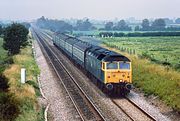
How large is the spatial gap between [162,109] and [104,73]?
5.43 m

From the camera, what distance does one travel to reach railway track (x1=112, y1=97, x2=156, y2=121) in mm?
20719

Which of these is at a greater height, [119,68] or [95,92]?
[119,68]

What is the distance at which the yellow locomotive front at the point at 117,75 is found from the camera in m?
26.9

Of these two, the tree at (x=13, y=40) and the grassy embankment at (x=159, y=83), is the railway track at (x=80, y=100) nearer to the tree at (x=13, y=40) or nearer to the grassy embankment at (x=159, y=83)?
the grassy embankment at (x=159, y=83)

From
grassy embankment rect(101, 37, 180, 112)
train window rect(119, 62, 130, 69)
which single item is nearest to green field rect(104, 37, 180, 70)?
grassy embankment rect(101, 37, 180, 112)

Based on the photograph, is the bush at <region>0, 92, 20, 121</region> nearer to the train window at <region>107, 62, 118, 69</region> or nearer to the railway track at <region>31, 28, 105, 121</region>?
the railway track at <region>31, 28, 105, 121</region>

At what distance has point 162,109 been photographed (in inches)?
920

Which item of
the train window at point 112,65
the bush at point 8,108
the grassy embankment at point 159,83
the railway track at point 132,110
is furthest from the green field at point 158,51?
the bush at point 8,108

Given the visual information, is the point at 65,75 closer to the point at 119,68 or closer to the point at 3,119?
the point at 119,68

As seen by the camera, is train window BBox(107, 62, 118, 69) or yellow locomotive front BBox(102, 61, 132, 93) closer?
yellow locomotive front BBox(102, 61, 132, 93)

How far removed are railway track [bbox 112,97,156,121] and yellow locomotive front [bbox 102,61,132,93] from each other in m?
0.92

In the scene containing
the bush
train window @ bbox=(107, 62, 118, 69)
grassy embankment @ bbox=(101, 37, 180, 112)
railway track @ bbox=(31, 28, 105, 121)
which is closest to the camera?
the bush

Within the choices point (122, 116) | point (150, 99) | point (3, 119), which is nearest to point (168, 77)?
point (150, 99)

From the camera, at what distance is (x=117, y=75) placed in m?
27.1
